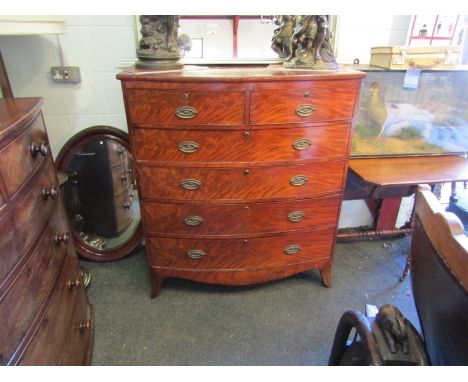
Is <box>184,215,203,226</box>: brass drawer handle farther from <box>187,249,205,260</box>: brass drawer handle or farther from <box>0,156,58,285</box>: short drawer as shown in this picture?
<box>0,156,58,285</box>: short drawer

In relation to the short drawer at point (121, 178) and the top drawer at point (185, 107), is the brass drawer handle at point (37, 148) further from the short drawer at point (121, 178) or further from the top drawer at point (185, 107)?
the short drawer at point (121, 178)

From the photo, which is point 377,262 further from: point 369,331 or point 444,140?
point 369,331

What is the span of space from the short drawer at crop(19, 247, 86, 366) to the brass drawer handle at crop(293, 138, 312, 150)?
3.68 ft

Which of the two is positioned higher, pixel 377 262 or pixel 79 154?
pixel 79 154

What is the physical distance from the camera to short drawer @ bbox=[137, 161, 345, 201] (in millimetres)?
1497

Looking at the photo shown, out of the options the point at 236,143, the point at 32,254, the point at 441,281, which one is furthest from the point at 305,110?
the point at 32,254

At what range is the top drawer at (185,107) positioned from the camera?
133 cm

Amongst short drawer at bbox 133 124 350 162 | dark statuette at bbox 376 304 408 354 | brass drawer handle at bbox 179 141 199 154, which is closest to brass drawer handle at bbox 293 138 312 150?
short drawer at bbox 133 124 350 162
